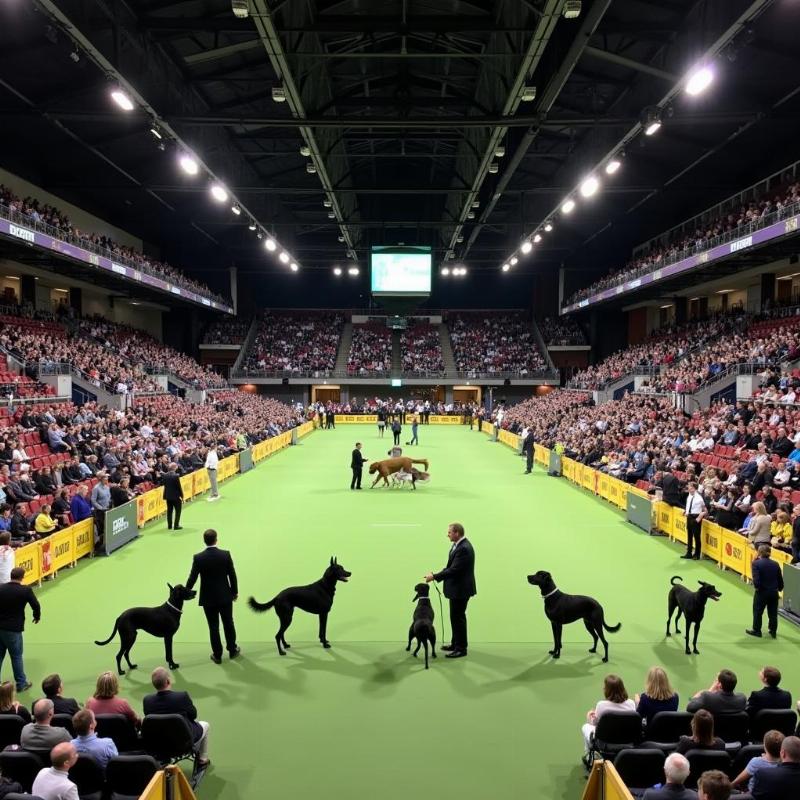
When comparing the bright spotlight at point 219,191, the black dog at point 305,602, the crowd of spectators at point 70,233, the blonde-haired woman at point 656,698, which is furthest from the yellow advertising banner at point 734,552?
the crowd of spectators at point 70,233

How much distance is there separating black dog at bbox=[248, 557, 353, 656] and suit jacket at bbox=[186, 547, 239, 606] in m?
0.36

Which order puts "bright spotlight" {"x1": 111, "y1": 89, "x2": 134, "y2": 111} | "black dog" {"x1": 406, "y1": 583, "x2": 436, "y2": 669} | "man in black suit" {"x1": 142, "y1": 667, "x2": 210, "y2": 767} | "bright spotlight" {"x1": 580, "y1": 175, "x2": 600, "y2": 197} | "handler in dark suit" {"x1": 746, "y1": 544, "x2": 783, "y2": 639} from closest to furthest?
"man in black suit" {"x1": 142, "y1": 667, "x2": 210, "y2": 767}
"black dog" {"x1": 406, "y1": 583, "x2": 436, "y2": 669}
"handler in dark suit" {"x1": 746, "y1": 544, "x2": 783, "y2": 639}
"bright spotlight" {"x1": 111, "y1": 89, "x2": 134, "y2": 111}
"bright spotlight" {"x1": 580, "y1": 175, "x2": 600, "y2": 197}

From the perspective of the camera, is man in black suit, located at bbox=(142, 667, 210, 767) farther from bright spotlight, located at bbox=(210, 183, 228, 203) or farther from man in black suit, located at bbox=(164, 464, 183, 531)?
bright spotlight, located at bbox=(210, 183, 228, 203)

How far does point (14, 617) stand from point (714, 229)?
96.2 feet

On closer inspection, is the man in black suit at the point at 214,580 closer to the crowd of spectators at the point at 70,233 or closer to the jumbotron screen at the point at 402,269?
the crowd of spectators at the point at 70,233

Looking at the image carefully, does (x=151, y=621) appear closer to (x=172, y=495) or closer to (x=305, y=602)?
(x=305, y=602)

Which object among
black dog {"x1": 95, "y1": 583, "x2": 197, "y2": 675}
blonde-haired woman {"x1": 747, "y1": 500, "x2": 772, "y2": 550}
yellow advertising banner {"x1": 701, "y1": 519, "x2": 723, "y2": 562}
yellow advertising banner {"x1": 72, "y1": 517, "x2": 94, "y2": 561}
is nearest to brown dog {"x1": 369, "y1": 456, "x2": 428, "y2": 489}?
yellow advertising banner {"x1": 72, "y1": 517, "x2": 94, "y2": 561}

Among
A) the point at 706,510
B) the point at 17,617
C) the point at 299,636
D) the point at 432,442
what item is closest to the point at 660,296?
the point at 432,442

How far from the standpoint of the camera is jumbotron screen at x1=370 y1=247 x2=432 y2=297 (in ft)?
102

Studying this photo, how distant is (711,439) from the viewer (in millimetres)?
18094

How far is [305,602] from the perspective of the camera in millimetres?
7867

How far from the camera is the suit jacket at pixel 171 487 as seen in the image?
1434 cm

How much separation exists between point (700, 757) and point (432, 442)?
29762 mm

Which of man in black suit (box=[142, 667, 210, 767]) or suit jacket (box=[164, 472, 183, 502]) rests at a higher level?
suit jacket (box=[164, 472, 183, 502])
